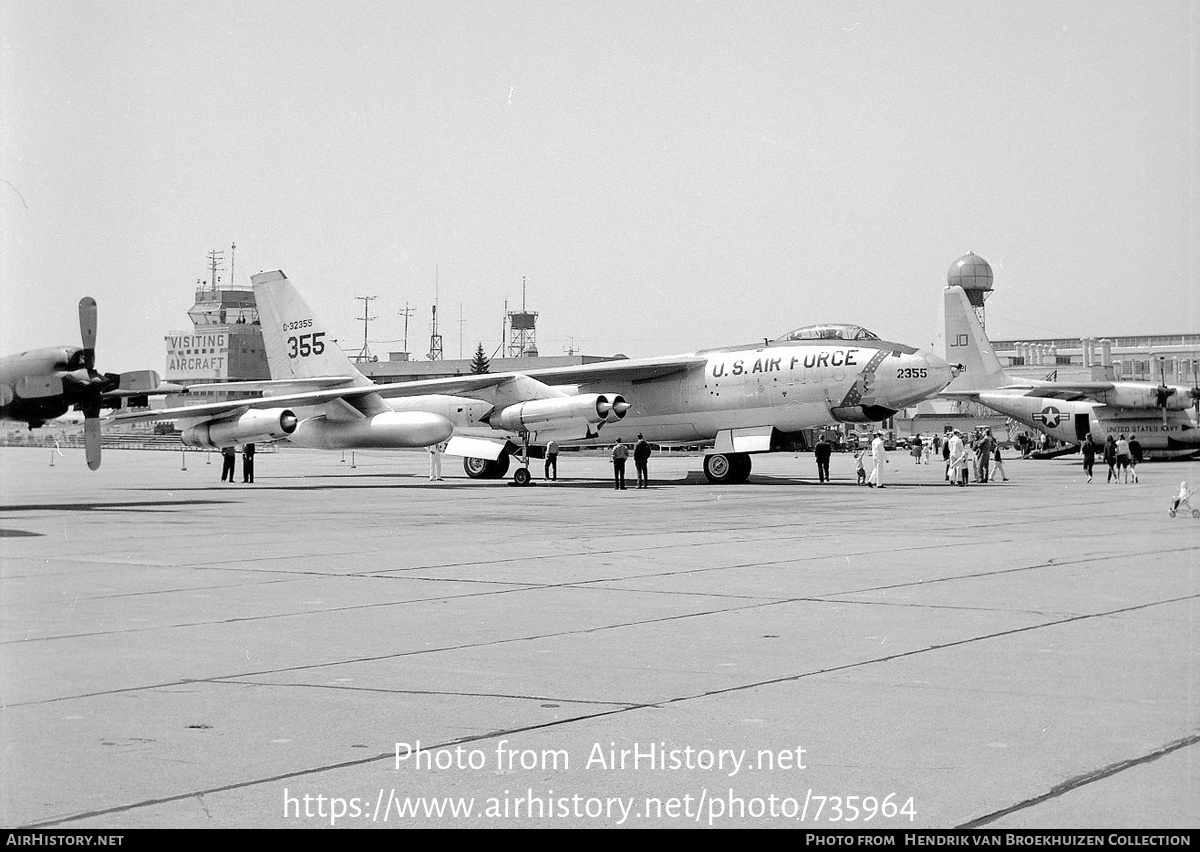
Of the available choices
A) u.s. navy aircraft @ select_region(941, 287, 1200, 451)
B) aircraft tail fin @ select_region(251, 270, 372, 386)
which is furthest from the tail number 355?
u.s. navy aircraft @ select_region(941, 287, 1200, 451)

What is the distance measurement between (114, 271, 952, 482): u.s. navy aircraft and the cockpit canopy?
4cm

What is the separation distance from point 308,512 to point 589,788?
723 inches

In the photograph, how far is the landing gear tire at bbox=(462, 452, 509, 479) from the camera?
125 ft

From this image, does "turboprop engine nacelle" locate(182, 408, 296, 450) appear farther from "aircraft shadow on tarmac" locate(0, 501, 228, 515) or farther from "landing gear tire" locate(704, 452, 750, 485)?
"landing gear tire" locate(704, 452, 750, 485)

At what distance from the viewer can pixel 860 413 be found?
1238 inches

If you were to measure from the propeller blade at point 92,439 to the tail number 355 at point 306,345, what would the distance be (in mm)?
15890

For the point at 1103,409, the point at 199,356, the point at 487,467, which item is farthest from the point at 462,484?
the point at 199,356

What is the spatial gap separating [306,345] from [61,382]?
17.0m

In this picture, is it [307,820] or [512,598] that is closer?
[307,820]

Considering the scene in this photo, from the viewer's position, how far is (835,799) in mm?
4699

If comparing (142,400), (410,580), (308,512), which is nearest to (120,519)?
(308,512)

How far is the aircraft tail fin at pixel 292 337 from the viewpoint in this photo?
38.6m
